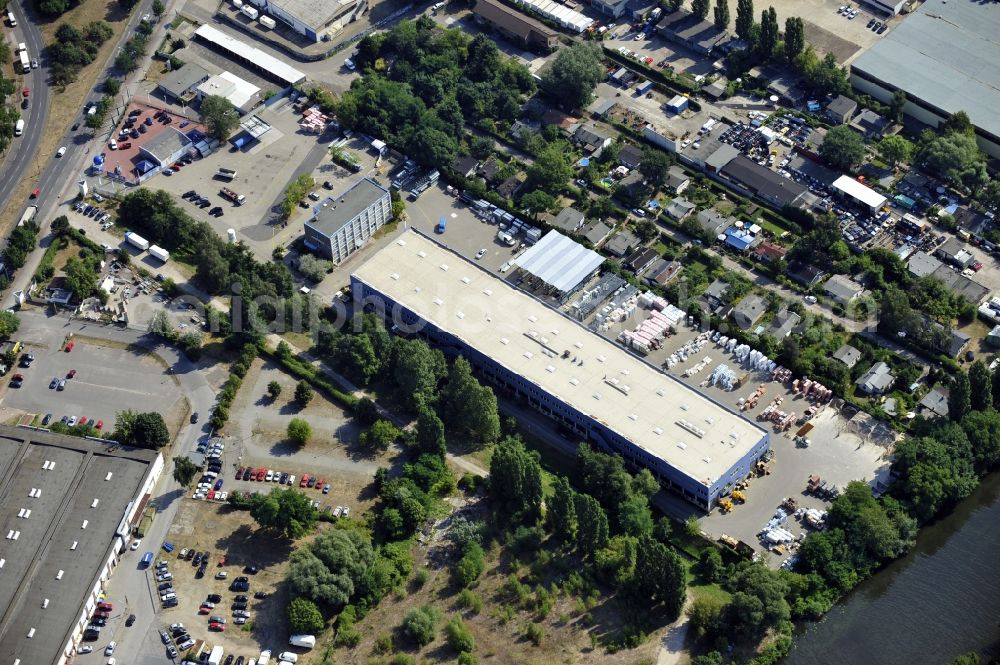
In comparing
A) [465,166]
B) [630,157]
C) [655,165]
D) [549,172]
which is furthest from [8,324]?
[655,165]

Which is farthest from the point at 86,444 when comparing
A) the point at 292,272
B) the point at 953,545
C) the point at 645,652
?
the point at 953,545

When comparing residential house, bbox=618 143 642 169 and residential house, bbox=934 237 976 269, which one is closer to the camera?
residential house, bbox=934 237 976 269

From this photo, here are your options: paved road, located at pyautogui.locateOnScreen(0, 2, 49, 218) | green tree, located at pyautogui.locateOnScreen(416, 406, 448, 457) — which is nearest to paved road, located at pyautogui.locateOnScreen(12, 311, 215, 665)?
paved road, located at pyautogui.locateOnScreen(0, 2, 49, 218)

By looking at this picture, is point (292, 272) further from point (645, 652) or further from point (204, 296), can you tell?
point (645, 652)

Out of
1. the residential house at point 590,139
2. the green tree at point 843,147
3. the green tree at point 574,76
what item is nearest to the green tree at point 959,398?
the green tree at point 843,147

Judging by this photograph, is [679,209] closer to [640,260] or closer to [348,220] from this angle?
[640,260]

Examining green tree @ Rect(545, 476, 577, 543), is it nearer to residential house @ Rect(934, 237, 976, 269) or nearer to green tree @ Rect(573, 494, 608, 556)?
green tree @ Rect(573, 494, 608, 556)
